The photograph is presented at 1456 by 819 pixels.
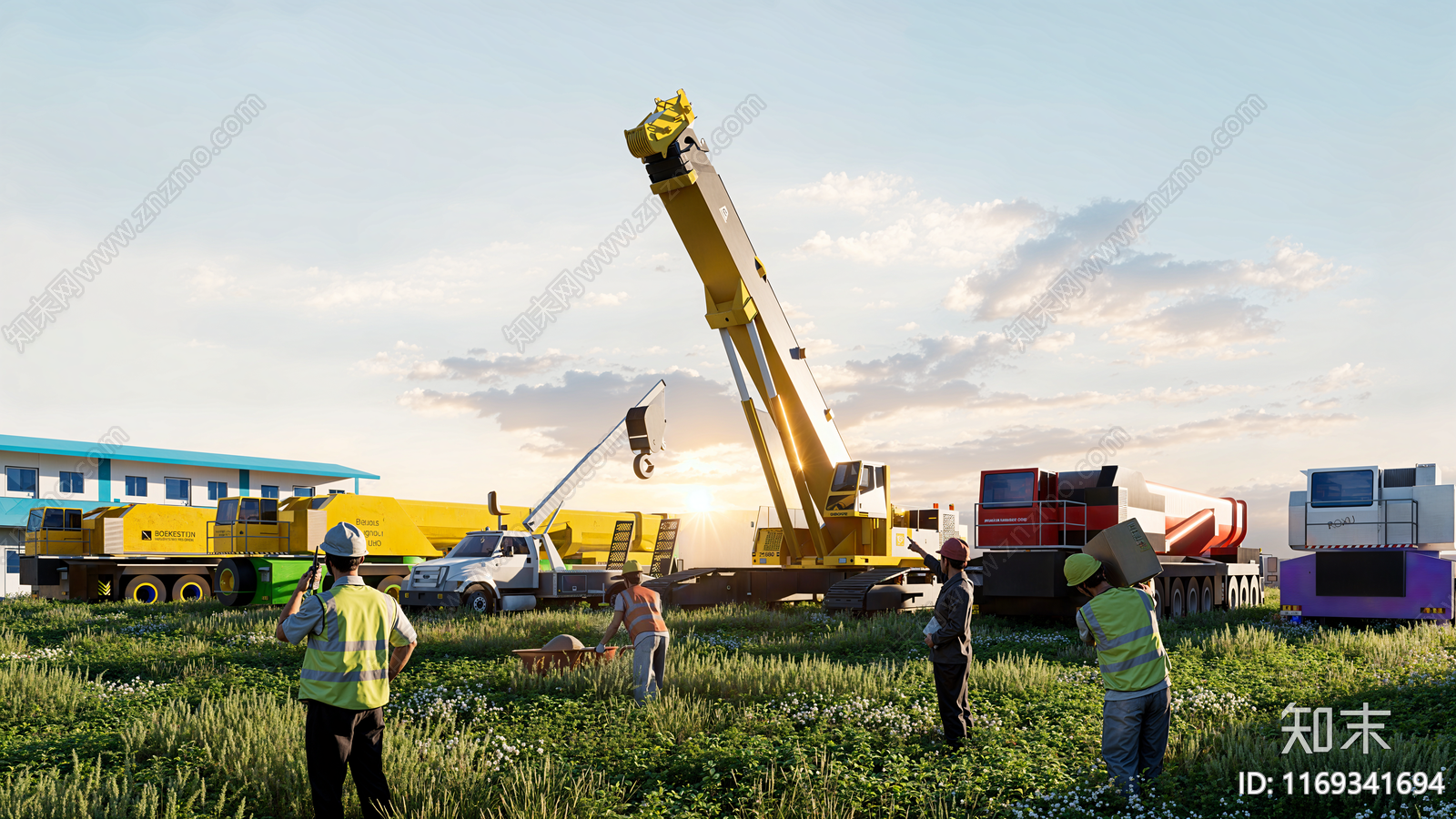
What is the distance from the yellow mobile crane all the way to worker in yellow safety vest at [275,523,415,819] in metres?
12.1

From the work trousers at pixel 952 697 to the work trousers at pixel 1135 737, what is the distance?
163 cm

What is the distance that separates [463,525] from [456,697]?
953 inches

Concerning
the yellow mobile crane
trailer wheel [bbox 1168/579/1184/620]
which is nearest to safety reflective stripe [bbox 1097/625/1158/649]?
the yellow mobile crane

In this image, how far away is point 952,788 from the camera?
7230mm

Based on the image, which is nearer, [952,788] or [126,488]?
[952,788]

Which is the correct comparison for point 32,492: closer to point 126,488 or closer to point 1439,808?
point 126,488

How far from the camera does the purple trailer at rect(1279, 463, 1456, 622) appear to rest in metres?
18.6

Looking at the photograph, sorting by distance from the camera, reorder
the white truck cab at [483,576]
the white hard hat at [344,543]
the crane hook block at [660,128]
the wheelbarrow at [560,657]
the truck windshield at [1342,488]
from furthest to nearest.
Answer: the white truck cab at [483,576], the truck windshield at [1342,488], the crane hook block at [660,128], the wheelbarrow at [560,657], the white hard hat at [344,543]

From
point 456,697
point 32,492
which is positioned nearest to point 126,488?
point 32,492

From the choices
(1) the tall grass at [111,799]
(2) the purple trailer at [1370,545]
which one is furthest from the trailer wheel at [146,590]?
(2) the purple trailer at [1370,545]

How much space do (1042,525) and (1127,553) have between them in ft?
41.9

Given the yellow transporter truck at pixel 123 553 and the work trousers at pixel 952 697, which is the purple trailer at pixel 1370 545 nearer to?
the work trousers at pixel 952 697

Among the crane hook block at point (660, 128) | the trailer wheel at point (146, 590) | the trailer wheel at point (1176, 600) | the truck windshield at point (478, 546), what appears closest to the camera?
the crane hook block at point (660, 128)

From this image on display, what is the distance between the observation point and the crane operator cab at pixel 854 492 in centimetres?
2033
